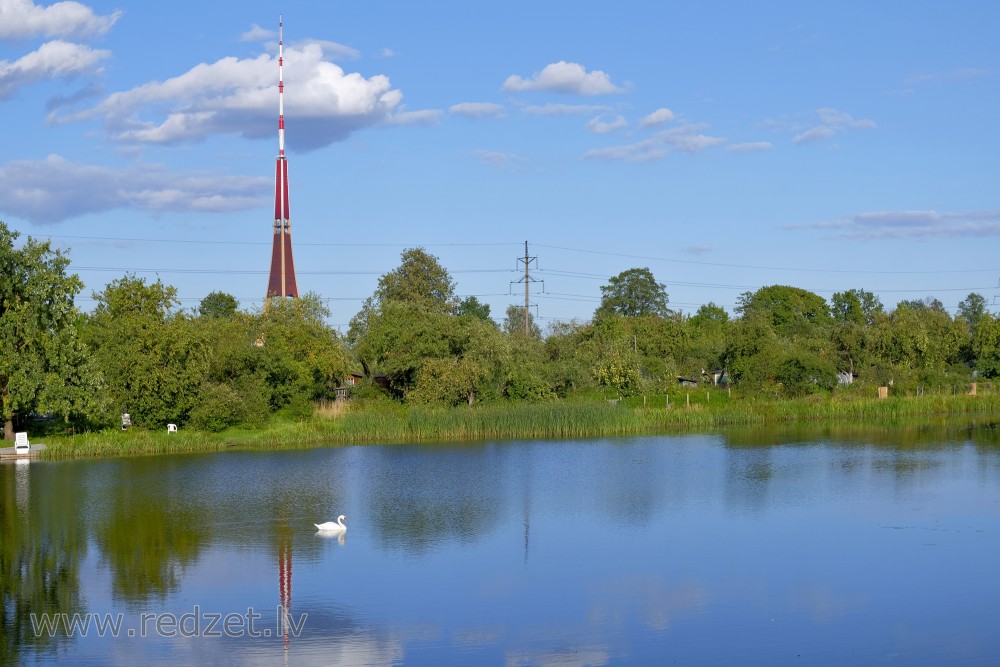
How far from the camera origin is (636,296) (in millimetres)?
108375

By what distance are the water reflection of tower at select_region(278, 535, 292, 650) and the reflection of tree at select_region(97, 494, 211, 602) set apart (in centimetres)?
183

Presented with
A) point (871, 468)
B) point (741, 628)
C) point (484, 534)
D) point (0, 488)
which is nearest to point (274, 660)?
point (741, 628)

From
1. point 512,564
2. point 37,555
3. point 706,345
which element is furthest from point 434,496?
point 706,345

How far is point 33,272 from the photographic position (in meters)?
42.5

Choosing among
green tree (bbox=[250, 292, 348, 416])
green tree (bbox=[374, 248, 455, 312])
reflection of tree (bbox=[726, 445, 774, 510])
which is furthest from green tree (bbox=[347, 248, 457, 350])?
reflection of tree (bbox=[726, 445, 774, 510])

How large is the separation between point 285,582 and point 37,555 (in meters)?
6.54

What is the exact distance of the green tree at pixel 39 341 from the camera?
4122 cm

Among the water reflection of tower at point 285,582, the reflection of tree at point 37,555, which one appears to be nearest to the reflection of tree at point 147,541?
the reflection of tree at point 37,555

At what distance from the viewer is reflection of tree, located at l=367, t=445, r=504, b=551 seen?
977 inches

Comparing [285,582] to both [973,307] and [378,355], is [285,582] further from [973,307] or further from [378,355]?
[973,307]

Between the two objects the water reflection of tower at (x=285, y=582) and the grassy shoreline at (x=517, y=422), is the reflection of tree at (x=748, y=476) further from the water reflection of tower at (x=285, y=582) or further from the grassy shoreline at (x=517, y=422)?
the water reflection of tower at (x=285, y=582)

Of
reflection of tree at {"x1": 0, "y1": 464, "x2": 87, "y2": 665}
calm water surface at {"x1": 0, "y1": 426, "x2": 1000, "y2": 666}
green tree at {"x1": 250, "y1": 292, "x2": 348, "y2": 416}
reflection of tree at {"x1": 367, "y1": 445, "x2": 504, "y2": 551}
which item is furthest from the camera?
green tree at {"x1": 250, "y1": 292, "x2": 348, "y2": 416}

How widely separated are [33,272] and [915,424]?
40.6m

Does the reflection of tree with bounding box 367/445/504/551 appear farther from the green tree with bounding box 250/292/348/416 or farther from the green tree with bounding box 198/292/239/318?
the green tree with bounding box 198/292/239/318
